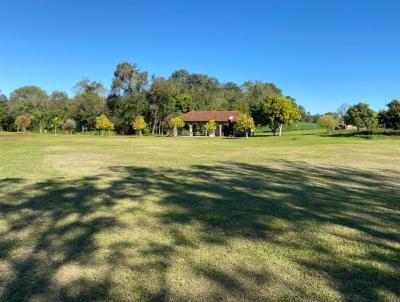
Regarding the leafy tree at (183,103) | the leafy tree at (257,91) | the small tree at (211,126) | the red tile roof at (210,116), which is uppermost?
the leafy tree at (257,91)

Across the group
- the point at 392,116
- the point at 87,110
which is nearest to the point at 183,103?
the point at 87,110

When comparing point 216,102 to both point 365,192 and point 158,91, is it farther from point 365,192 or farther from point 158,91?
point 365,192

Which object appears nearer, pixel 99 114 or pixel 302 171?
pixel 302 171

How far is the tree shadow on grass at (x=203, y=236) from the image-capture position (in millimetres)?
3570

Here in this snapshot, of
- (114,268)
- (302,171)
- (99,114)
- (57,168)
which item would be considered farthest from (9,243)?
(99,114)

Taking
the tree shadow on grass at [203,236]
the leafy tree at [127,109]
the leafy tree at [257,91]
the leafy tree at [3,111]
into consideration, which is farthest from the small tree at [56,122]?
the tree shadow on grass at [203,236]

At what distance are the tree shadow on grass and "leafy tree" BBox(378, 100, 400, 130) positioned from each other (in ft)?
155

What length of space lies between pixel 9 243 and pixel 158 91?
6951 cm

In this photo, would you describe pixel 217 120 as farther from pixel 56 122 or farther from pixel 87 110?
pixel 56 122

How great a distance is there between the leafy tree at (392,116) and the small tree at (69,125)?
62.5 meters

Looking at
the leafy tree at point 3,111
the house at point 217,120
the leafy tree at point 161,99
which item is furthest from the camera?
the leafy tree at point 3,111

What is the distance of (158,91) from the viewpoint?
72.8m

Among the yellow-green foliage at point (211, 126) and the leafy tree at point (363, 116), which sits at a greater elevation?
the leafy tree at point (363, 116)

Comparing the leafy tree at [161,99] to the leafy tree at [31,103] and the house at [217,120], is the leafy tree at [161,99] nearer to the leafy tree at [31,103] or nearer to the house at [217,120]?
the house at [217,120]
